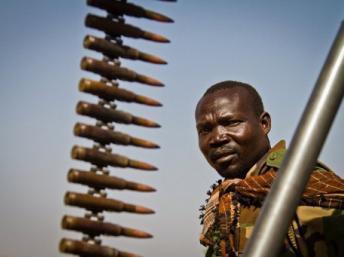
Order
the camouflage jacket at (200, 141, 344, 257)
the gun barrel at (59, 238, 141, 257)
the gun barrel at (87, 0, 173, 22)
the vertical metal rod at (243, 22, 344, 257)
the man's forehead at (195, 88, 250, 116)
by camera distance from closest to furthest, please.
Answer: the vertical metal rod at (243, 22, 344, 257), the gun barrel at (59, 238, 141, 257), the gun barrel at (87, 0, 173, 22), the camouflage jacket at (200, 141, 344, 257), the man's forehead at (195, 88, 250, 116)

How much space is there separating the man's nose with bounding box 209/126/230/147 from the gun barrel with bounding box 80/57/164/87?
261 cm

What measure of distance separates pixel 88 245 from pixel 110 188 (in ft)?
1.14

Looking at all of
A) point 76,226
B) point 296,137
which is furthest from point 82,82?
point 296,137

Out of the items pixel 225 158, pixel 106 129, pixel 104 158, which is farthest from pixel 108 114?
pixel 225 158

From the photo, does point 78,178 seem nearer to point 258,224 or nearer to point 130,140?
point 130,140

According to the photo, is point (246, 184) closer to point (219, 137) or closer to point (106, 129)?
point (219, 137)

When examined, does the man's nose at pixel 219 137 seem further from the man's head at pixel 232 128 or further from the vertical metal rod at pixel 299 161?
the vertical metal rod at pixel 299 161

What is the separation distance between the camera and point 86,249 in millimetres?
2143

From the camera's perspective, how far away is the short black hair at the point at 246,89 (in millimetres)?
5699

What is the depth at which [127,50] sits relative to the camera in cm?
250

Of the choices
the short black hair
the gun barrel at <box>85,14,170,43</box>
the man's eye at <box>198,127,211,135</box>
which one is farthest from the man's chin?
the gun barrel at <box>85,14,170,43</box>

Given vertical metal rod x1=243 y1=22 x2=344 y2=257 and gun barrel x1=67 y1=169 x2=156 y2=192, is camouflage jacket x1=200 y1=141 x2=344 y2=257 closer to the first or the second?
gun barrel x1=67 y1=169 x2=156 y2=192

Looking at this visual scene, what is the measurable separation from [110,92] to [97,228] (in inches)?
29.2

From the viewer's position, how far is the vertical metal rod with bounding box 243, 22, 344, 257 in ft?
5.09
